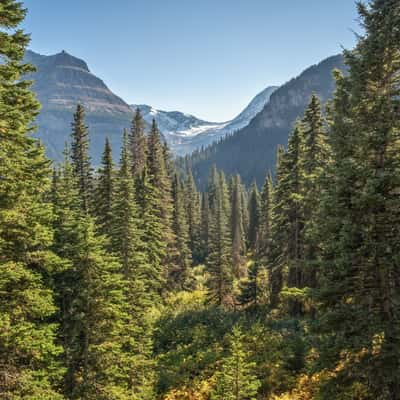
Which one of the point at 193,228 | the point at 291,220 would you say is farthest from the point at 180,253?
the point at 193,228

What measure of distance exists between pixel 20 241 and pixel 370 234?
10.8 m

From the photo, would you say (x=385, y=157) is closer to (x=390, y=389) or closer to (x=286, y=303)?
(x=390, y=389)

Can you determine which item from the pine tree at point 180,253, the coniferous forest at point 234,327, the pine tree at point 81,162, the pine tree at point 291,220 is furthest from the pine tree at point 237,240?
the coniferous forest at point 234,327

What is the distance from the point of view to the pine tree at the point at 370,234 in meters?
9.31

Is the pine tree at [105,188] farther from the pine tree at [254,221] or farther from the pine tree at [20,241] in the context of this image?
the pine tree at [254,221]

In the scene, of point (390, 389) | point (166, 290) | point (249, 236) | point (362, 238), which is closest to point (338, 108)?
point (362, 238)

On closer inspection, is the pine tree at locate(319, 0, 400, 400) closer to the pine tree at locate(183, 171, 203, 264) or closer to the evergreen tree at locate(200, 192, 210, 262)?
the pine tree at locate(183, 171, 203, 264)

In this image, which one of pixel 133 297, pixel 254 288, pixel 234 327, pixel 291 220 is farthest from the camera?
pixel 254 288

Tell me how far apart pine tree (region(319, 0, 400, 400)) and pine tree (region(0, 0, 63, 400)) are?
28.4ft

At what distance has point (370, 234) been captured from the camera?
9.63m

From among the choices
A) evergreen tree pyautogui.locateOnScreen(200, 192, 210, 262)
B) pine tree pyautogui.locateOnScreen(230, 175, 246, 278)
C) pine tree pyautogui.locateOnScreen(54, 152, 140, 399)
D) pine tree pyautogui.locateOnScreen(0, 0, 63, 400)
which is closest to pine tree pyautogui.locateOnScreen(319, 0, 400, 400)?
pine tree pyautogui.locateOnScreen(54, 152, 140, 399)

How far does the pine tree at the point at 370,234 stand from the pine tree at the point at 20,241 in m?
8.66

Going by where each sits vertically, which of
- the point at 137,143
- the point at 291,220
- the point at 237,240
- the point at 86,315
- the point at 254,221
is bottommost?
the point at 237,240

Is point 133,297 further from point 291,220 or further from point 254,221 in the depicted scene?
point 254,221
